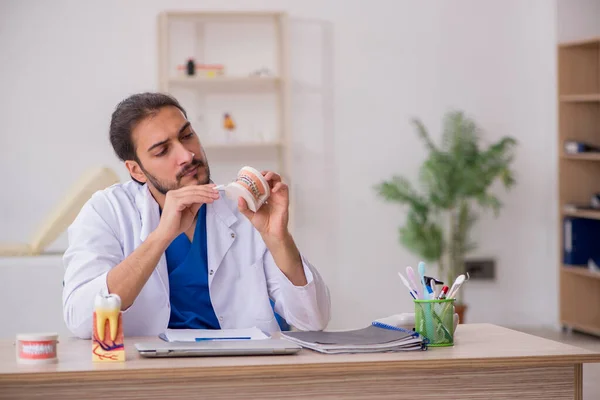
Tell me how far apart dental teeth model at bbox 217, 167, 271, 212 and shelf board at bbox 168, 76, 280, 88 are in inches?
142

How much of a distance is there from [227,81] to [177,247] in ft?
11.4

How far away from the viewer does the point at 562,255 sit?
5.93m

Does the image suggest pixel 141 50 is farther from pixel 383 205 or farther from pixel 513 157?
pixel 513 157

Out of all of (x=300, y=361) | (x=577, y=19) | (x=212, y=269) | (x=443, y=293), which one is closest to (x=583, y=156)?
(x=577, y=19)

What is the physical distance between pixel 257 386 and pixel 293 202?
14.3 ft

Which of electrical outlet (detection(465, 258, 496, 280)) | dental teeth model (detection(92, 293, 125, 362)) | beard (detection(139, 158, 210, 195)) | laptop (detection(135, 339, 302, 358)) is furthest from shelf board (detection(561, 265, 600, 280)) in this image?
dental teeth model (detection(92, 293, 125, 362))

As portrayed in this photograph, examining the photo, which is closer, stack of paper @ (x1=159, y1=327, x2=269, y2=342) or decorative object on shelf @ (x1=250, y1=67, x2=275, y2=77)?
stack of paper @ (x1=159, y1=327, x2=269, y2=342)

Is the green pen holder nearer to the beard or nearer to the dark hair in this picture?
the beard

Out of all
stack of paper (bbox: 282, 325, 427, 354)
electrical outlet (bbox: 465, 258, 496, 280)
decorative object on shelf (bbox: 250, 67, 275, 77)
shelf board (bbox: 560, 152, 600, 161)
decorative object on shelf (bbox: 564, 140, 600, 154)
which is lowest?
electrical outlet (bbox: 465, 258, 496, 280)

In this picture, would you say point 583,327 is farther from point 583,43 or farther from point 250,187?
point 250,187

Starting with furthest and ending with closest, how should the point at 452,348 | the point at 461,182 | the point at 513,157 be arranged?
the point at 513,157
the point at 461,182
the point at 452,348

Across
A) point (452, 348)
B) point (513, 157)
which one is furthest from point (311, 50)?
point (452, 348)

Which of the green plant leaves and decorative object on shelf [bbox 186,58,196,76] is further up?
decorative object on shelf [bbox 186,58,196,76]

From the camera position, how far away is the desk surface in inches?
64.9
